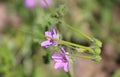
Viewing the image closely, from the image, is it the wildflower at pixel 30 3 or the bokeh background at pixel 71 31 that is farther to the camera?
the wildflower at pixel 30 3

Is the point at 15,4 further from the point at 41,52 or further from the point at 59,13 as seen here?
the point at 59,13

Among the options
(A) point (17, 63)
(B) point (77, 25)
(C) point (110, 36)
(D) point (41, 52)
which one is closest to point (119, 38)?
(C) point (110, 36)

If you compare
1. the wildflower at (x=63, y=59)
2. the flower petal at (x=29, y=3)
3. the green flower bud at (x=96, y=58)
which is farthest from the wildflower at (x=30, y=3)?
the green flower bud at (x=96, y=58)

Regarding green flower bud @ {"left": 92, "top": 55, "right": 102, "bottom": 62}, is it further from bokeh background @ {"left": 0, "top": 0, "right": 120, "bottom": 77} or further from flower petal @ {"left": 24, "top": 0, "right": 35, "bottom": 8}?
flower petal @ {"left": 24, "top": 0, "right": 35, "bottom": 8}

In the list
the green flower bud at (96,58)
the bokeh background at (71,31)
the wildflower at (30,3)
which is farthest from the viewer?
the wildflower at (30,3)

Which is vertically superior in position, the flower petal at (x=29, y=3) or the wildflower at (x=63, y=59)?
the flower petal at (x=29, y=3)

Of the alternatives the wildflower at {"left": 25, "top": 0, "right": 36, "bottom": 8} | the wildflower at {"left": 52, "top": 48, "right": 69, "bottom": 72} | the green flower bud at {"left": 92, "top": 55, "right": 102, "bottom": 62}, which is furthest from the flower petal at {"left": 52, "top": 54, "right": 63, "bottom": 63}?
the wildflower at {"left": 25, "top": 0, "right": 36, "bottom": 8}

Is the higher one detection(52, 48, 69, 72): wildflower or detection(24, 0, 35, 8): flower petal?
detection(24, 0, 35, 8): flower petal

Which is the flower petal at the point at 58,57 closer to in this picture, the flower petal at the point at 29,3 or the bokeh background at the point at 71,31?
the bokeh background at the point at 71,31
